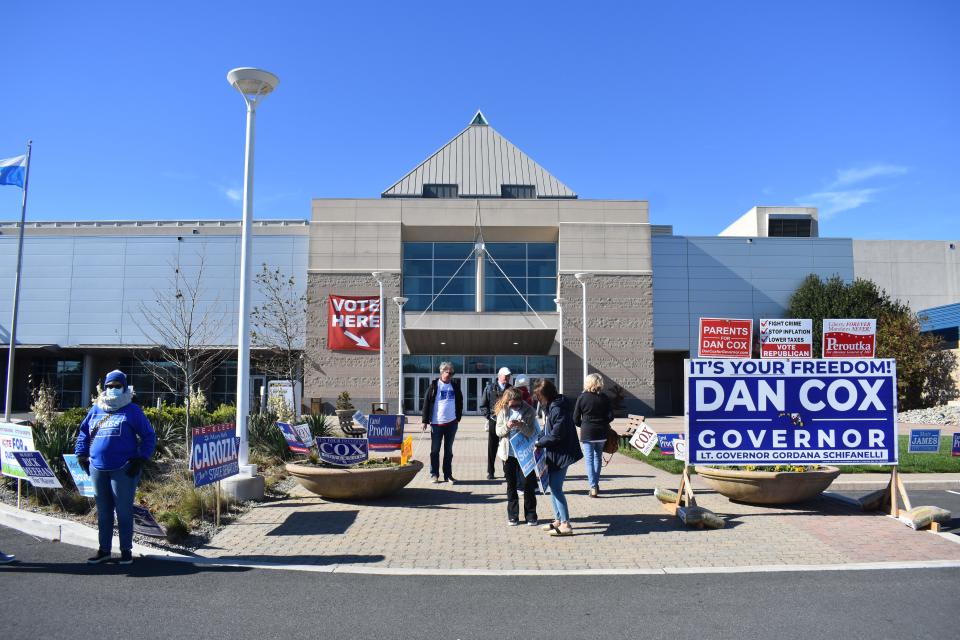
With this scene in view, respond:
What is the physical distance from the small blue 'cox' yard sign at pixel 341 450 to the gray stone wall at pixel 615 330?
26326mm

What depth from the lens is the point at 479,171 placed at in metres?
40.6

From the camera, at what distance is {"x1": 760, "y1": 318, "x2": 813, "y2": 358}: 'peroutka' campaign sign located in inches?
1138

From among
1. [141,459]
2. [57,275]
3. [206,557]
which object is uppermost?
[57,275]

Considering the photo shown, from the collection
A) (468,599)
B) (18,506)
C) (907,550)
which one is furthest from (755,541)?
(18,506)

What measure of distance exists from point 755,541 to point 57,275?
42.3 metres

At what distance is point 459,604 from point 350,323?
2950cm

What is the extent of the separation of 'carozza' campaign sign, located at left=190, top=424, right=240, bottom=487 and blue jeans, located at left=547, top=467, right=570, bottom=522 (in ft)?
12.8

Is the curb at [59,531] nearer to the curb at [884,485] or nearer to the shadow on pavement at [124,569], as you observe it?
the shadow on pavement at [124,569]

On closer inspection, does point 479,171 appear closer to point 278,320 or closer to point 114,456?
point 278,320

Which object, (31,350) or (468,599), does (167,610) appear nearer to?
(468,599)

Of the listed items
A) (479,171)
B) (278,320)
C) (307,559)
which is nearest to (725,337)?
(479,171)

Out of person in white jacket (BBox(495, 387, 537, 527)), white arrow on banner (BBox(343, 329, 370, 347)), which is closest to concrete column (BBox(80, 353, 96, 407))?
white arrow on banner (BBox(343, 329, 370, 347))

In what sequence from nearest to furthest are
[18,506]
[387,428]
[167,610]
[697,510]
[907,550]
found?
[167,610], [907,550], [697,510], [18,506], [387,428]

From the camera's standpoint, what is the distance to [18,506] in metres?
8.42
